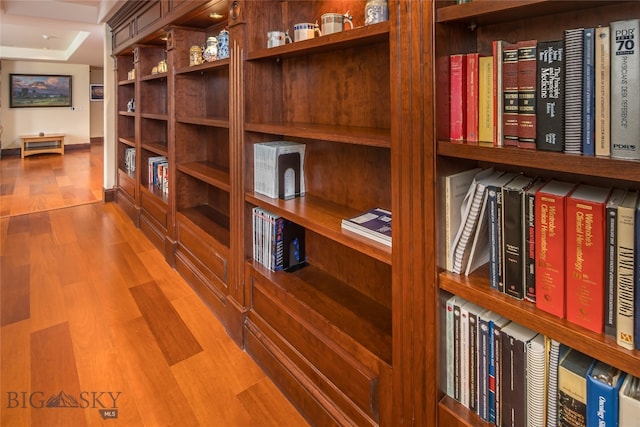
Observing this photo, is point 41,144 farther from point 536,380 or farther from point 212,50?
point 536,380

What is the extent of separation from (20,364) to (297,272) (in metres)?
1.37

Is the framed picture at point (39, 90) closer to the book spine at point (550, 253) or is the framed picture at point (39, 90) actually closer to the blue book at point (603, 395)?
the book spine at point (550, 253)

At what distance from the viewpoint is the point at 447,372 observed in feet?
3.75

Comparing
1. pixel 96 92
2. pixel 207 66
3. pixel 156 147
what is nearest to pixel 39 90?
pixel 96 92

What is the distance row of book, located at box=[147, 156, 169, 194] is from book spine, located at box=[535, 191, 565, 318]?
3.36 m

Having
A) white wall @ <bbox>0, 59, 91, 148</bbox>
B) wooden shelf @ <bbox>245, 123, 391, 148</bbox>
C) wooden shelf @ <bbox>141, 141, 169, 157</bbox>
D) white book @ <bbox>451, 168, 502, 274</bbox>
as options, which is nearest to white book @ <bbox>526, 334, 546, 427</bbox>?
white book @ <bbox>451, 168, 502, 274</bbox>

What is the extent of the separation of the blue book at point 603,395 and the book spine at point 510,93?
529 millimetres

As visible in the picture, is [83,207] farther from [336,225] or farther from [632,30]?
[632,30]

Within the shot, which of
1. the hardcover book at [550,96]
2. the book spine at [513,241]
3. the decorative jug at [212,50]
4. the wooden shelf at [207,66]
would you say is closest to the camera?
the hardcover book at [550,96]

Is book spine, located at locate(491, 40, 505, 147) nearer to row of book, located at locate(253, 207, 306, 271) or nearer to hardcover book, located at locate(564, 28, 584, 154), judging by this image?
hardcover book, located at locate(564, 28, 584, 154)

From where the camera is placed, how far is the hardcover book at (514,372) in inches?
38.4

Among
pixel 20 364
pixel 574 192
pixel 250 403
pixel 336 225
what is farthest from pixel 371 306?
pixel 20 364

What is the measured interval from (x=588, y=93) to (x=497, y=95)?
205mm

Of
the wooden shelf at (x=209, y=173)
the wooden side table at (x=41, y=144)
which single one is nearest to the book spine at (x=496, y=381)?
the wooden shelf at (x=209, y=173)
